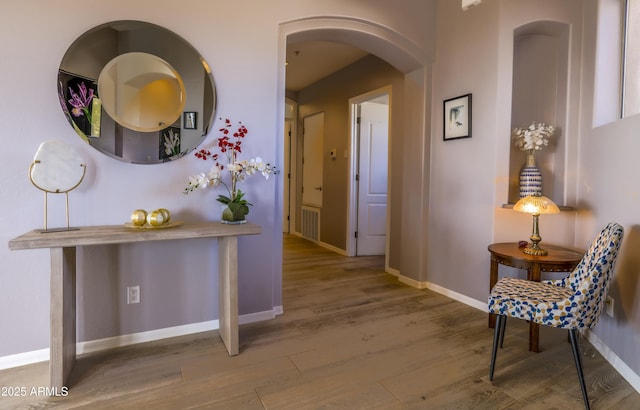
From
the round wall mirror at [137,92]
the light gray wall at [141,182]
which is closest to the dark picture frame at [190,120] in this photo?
the round wall mirror at [137,92]

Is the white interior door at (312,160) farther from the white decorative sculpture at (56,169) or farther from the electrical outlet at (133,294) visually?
the white decorative sculpture at (56,169)

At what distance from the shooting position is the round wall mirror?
2.09 m

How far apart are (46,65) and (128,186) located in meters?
0.80

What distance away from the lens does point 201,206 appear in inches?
97.3

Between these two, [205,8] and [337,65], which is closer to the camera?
[205,8]

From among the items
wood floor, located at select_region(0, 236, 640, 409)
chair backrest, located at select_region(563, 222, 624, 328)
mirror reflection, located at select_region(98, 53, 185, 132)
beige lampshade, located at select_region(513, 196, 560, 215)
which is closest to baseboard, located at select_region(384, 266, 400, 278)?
wood floor, located at select_region(0, 236, 640, 409)

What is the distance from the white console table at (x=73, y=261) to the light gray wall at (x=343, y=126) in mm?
2422

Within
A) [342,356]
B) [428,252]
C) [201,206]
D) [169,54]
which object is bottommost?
[342,356]

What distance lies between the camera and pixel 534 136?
9.18 feet

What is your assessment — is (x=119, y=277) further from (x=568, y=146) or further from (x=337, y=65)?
(x=337, y=65)

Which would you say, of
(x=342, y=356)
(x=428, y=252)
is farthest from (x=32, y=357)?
(x=428, y=252)

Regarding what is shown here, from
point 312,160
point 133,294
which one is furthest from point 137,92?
point 312,160

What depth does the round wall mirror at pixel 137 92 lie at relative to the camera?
6.86 ft

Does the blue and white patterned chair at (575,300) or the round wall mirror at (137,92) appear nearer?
the blue and white patterned chair at (575,300)
